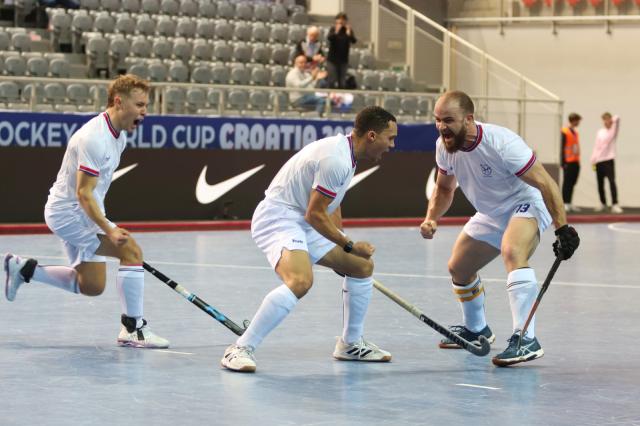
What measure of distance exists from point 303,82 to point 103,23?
12.2ft

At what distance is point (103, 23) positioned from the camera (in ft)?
75.8

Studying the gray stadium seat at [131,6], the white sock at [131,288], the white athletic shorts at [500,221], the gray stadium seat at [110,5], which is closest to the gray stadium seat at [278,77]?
the gray stadium seat at [131,6]

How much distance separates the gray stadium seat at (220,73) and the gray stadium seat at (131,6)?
223cm

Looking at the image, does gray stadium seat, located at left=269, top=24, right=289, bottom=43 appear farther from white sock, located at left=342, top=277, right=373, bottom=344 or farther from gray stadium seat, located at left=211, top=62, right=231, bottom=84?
white sock, located at left=342, top=277, right=373, bottom=344

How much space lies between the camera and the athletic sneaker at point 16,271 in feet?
31.6

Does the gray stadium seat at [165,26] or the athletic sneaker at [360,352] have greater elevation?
the gray stadium seat at [165,26]

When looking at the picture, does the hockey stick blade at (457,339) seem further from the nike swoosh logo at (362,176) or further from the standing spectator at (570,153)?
the standing spectator at (570,153)

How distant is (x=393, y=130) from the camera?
8211mm

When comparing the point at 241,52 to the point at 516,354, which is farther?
the point at 241,52

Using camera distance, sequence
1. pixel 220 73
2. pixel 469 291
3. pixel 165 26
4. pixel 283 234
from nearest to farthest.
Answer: pixel 283 234, pixel 469 291, pixel 220 73, pixel 165 26

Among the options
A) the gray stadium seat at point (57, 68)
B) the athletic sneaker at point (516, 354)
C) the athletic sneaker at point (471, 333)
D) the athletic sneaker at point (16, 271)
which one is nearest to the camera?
the athletic sneaker at point (516, 354)

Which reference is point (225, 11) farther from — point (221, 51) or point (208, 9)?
point (221, 51)

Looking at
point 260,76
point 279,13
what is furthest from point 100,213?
point 279,13

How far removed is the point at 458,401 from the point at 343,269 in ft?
5.35
